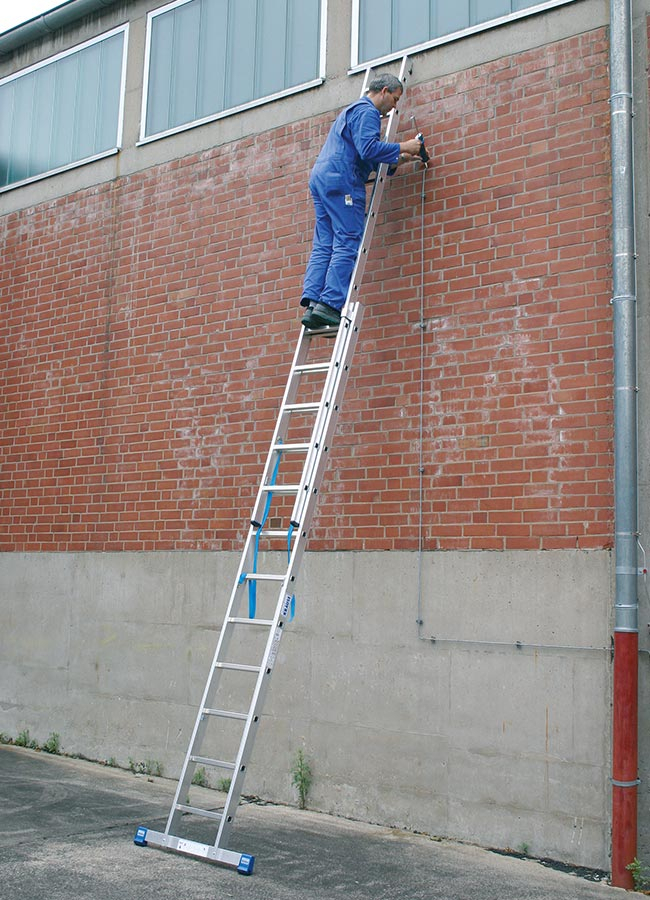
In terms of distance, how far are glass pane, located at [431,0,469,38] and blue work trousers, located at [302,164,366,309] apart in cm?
130

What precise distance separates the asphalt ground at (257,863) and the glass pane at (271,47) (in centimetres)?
537

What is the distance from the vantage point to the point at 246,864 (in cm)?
513

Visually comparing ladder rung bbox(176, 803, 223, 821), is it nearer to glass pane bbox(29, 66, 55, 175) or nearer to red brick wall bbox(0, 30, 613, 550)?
red brick wall bbox(0, 30, 613, 550)

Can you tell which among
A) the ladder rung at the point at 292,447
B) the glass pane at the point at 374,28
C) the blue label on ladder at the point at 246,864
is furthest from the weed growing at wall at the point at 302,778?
the glass pane at the point at 374,28

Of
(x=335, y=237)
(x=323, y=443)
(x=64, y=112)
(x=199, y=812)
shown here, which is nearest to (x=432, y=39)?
(x=335, y=237)

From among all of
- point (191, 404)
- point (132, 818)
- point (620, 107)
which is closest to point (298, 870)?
point (132, 818)

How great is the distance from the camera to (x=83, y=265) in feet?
29.5

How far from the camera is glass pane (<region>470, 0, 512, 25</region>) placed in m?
6.71

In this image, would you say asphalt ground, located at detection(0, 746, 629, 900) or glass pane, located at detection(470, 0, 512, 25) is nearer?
asphalt ground, located at detection(0, 746, 629, 900)

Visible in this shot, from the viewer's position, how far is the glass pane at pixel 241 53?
8.13m

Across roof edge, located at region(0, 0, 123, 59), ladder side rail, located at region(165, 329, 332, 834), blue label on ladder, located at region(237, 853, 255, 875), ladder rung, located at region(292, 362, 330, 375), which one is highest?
roof edge, located at region(0, 0, 123, 59)

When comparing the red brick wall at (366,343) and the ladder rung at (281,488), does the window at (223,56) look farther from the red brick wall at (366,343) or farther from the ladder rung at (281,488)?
the ladder rung at (281,488)

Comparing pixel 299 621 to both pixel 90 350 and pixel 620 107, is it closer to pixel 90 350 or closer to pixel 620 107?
pixel 90 350

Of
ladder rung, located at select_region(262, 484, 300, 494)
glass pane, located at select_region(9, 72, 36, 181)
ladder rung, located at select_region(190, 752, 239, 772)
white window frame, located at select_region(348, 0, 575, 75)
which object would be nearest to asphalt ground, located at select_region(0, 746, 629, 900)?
ladder rung, located at select_region(190, 752, 239, 772)
